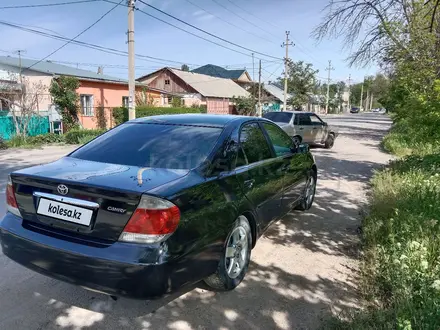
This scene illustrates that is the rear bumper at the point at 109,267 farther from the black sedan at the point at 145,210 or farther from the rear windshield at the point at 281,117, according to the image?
the rear windshield at the point at 281,117

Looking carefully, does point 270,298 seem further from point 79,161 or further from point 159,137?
point 79,161

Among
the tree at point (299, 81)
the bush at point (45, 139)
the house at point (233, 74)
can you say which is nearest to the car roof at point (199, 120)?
the bush at point (45, 139)

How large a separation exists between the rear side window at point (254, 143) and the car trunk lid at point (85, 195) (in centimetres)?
99

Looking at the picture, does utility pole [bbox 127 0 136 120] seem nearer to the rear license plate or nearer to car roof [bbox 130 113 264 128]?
car roof [bbox 130 113 264 128]

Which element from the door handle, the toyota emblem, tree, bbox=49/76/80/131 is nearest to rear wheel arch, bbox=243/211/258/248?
the door handle

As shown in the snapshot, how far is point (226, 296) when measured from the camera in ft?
10.1

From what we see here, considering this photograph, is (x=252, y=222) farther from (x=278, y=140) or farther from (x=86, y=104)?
(x=86, y=104)

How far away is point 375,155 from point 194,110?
777 inches

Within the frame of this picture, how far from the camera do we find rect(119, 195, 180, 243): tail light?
88.1 inches

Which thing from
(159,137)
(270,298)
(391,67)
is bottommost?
(270,298)

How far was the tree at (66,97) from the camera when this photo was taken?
1766 cm

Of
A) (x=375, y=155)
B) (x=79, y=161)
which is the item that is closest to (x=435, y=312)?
(x=79, y=161)

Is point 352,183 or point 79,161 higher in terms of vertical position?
point 79,161

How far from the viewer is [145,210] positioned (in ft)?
7.34
